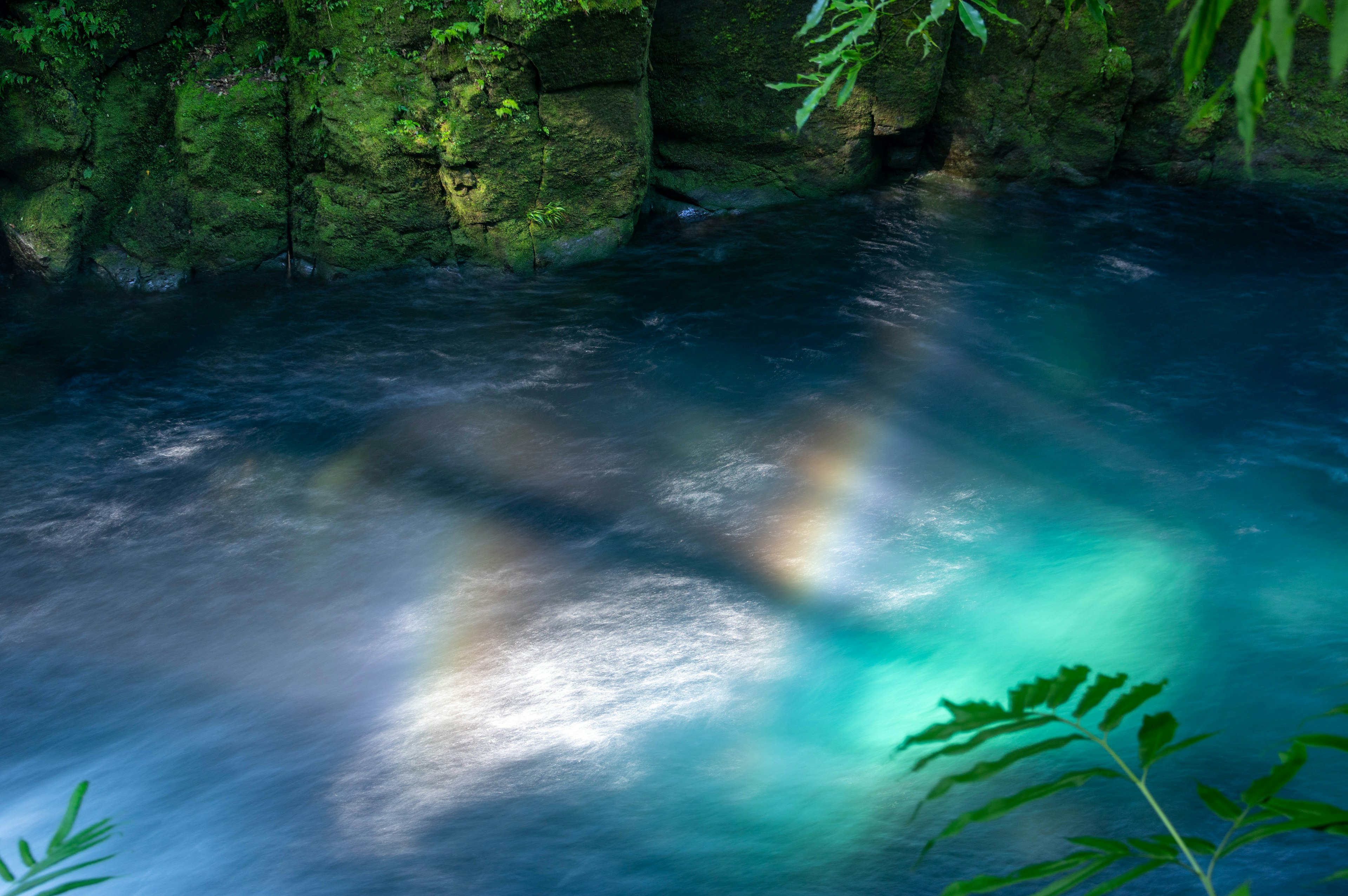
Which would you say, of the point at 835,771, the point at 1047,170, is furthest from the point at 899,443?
the point at 1047,170

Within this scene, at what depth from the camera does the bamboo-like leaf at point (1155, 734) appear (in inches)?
49.4

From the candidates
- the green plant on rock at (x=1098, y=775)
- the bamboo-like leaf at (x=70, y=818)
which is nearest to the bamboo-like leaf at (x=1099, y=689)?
the green plant on rock at (x=1098, y=775)

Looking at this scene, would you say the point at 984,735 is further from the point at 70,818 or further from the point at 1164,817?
the point at 70,818

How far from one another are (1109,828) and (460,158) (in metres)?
7.52

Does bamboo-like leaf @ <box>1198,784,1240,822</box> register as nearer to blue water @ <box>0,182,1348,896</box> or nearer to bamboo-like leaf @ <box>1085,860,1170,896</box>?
bamboo-like leaf @ <box>1085,860,1170,896</box>

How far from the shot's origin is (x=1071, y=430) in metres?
6.76

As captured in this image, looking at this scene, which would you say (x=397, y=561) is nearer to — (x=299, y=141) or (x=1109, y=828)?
(x=1109, y=828)

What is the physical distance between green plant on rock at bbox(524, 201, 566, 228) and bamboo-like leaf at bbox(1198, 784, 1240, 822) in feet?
28.4

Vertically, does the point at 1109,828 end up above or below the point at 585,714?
above

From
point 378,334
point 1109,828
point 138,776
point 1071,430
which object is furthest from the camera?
point 378,334

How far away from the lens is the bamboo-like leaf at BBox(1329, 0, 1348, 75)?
945 mm

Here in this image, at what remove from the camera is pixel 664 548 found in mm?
5891

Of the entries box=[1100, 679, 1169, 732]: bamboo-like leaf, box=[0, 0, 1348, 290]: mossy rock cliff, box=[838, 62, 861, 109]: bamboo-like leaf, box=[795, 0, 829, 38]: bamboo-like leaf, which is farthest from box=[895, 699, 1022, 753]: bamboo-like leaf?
box=[0, 0, 1348, 290]: mossy rock cliff

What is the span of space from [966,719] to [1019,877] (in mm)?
207
